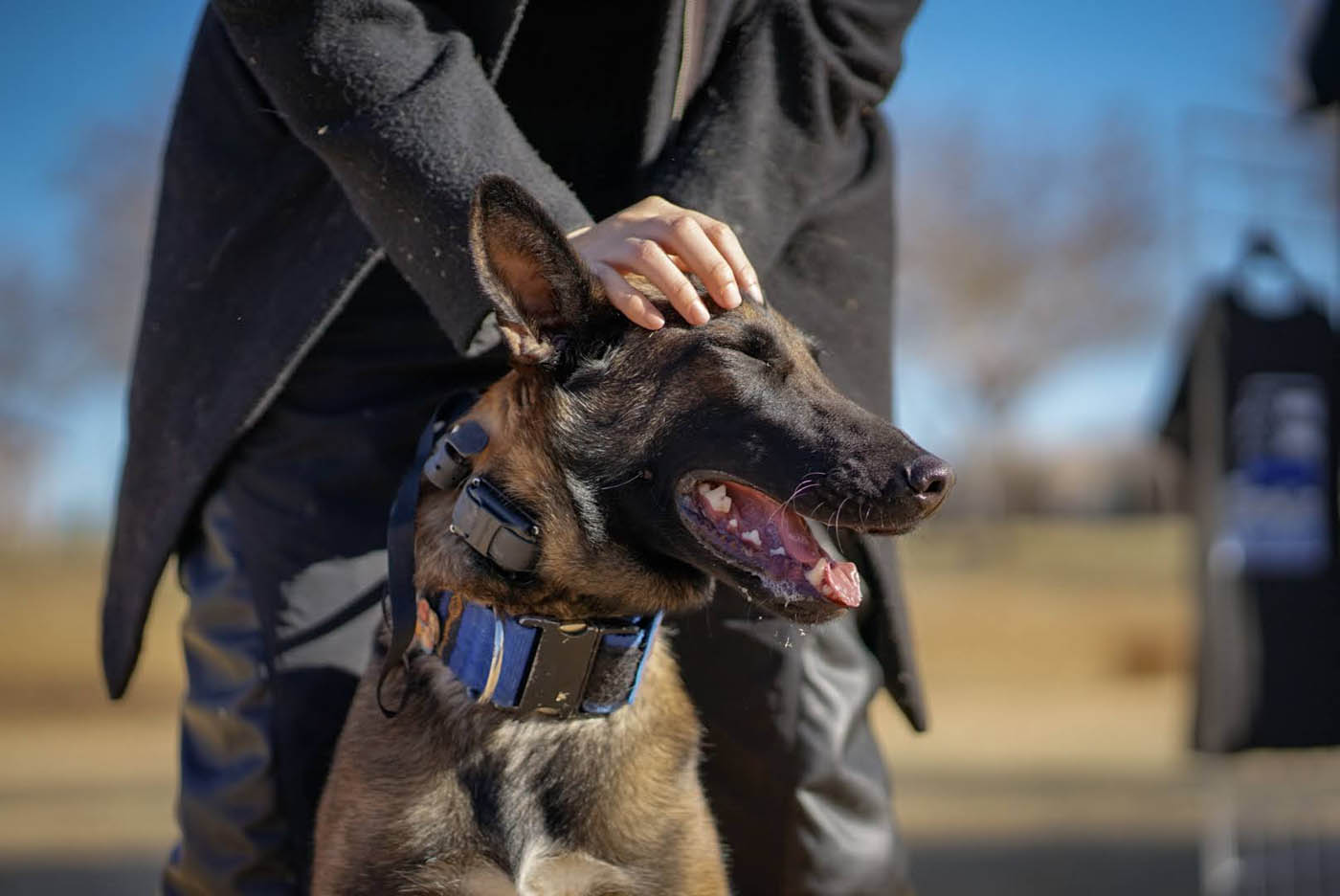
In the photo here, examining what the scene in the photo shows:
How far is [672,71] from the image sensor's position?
2.49 meters

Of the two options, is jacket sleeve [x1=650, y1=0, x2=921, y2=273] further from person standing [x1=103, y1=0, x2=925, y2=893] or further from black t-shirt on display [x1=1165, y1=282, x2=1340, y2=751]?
black t-shirt on display [x1=1165, y1=282, x2=1340, y2=751]

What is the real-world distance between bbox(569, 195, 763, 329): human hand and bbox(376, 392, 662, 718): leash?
1.04ft

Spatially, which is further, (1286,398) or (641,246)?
(1286,398)

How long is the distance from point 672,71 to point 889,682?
1.16 m

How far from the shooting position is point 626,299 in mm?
2154

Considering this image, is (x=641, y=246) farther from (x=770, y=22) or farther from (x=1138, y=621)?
(x=1138, y=621)

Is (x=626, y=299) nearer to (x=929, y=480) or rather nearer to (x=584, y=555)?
(x=584, y=555)

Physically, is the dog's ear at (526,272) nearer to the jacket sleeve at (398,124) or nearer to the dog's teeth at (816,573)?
the jacket sleeve at (398,124)

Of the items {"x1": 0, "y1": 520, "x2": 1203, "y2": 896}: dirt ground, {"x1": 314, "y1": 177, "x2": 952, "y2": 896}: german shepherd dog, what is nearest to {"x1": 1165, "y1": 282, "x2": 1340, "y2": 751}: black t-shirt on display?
{"x1": 0, "y1": 520, "x2": 1203, "y2": 896}: dirt ground

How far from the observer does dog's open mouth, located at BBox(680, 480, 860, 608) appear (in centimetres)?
203

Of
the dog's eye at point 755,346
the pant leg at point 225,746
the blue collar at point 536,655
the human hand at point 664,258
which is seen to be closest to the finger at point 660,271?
the human hand at point 664,258

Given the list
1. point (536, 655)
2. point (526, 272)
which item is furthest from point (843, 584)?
point (526, 272)

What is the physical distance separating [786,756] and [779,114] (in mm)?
1137

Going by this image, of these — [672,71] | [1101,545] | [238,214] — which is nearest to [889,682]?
[672,71]
